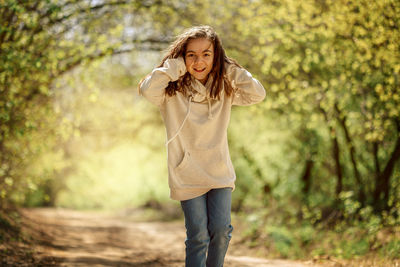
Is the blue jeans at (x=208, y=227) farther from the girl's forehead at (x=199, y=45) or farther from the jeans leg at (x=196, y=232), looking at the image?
the girl's forehead at (x=199, y=45)

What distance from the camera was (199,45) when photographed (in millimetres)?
3133

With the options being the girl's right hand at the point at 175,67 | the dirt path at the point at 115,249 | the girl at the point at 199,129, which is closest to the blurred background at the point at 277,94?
the dirt path at the point at 115,249

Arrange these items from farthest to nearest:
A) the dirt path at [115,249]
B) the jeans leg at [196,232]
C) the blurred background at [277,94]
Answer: the blurred background at [277,94], the dirt path at [115,249], the jeans leg at [196,232]

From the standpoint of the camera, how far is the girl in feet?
9.77

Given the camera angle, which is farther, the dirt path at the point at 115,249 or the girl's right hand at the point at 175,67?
the dirt path at the point at 115,249

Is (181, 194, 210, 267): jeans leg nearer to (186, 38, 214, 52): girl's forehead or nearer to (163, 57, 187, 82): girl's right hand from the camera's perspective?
(163, 57, 187, 82): girl's right hand

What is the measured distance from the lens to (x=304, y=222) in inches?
359

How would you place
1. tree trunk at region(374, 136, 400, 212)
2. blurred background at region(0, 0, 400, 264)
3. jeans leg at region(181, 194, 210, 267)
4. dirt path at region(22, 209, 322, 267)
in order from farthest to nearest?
tree trunk at region(374, 136, 400, 212) → blurred background at region(0, 0, 400, 264) → dirt path at region(22, 209, 322, 267) → jeans leg at region(181, 194, 210, 267)

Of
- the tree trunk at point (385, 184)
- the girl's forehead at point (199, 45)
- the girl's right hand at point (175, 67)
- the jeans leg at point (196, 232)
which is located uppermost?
the girl's forehead at point (199, 45)

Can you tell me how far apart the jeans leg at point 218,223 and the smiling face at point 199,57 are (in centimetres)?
91

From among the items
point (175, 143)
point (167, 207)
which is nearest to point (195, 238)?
point (175, 143)

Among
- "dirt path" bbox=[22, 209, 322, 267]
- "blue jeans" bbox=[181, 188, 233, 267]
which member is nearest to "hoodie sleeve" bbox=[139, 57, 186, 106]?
"blue jeans" bbox=[181, 188, 233, 267]

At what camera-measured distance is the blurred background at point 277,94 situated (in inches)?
241

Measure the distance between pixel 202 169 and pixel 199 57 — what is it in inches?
33.2
